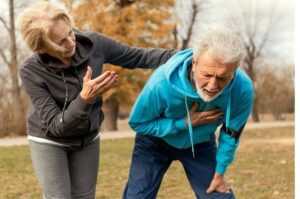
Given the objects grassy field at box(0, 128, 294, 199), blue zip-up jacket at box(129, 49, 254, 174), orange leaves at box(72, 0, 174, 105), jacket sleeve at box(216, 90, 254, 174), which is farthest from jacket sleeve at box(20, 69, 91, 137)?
orange leaves at box(72, 0, 174, 105)

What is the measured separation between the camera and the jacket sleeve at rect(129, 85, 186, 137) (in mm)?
2875

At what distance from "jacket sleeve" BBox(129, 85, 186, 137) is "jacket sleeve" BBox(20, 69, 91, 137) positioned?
0.96ft

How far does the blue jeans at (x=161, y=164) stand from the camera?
320cm

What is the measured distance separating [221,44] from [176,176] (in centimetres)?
513

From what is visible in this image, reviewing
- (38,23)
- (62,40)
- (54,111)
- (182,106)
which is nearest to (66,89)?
(54,111)

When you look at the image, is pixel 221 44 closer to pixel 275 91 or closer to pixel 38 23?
pixel 38 23

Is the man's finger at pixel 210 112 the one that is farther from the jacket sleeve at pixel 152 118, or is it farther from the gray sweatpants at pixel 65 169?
the gray sweatpants at pixel 65 169

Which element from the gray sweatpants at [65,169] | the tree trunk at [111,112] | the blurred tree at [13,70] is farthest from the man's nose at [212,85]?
the tree trunk at [111,112]

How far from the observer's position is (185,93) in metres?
2.77

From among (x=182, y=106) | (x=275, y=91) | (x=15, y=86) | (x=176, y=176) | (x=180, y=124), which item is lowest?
(x=275, y=91)

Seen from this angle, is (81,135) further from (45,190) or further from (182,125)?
(182,125)

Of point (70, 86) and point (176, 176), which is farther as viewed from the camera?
point (176, 176)

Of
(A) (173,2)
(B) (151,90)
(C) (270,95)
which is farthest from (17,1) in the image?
(B) (151,90)

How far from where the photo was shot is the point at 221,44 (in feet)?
8.18
